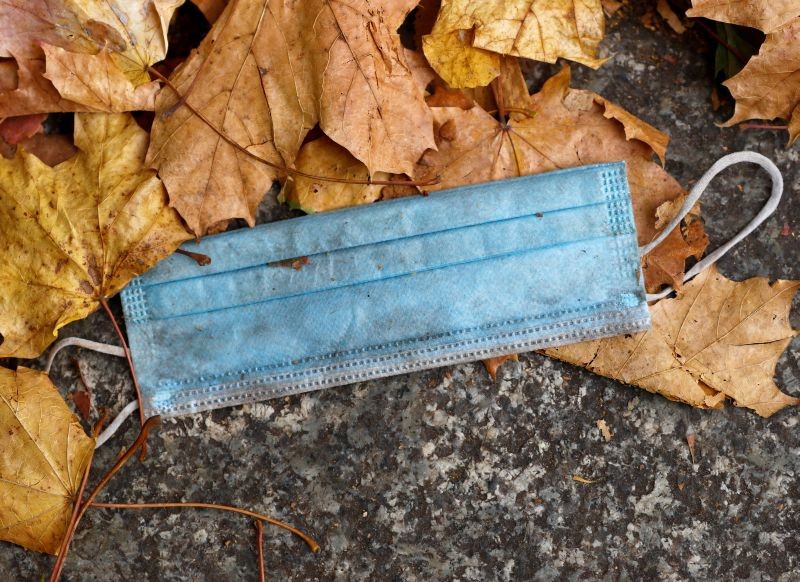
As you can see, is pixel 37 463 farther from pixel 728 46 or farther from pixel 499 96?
pixel 728 46

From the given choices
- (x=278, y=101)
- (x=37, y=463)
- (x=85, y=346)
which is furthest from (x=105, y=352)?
(x=278, y=101)

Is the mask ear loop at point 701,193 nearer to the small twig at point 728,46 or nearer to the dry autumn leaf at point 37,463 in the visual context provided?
the small twig at point 728,46

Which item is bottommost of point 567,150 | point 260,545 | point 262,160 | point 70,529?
point 260,545

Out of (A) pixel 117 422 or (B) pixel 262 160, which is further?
(A) pixel 117 422

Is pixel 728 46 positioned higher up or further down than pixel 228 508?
higher up

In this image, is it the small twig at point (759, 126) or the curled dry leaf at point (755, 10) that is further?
the small twig at point (759, 126)

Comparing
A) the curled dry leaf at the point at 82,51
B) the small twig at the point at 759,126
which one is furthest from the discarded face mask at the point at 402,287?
the curled dry leaf at the point at 82,51
